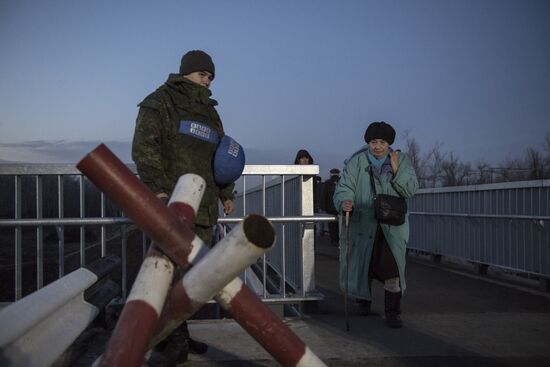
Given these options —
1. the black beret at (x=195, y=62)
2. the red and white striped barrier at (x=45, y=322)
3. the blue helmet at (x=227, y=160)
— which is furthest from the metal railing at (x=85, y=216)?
the red and white striped barrier at (x=45, y=322)

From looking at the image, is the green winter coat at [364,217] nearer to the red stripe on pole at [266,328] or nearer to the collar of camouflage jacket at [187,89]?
the collar of camouflage jacket at [187,89]

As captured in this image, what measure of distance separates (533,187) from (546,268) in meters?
1.23

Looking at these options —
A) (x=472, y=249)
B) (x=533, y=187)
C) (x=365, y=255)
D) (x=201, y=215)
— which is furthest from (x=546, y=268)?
(x=201, y=215)

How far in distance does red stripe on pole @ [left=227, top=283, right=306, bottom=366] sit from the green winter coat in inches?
138

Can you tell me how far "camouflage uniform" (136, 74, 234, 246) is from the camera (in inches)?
136

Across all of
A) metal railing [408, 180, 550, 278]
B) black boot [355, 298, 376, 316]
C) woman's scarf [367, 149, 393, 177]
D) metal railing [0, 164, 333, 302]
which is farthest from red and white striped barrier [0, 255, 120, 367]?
metal railing [408, 180, 550, 278]

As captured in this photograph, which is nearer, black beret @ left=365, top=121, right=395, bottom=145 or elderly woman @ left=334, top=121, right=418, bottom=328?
elderly woman @ left=334, top=121, right=418, bottom=328

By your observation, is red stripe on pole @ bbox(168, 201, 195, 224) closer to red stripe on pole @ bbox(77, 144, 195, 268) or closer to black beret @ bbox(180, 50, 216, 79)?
red stripe on pole @ bbox(77, 144, 195, 268)

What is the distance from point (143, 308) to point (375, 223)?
3.84 metres

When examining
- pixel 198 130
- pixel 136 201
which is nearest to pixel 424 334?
pixel 198 130

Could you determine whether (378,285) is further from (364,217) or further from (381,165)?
(381,165)

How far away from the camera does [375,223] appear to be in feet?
17.7

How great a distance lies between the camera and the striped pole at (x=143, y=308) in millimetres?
1705

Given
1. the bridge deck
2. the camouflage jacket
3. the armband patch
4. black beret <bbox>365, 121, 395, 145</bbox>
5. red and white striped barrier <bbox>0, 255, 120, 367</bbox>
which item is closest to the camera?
red and white striped barrier <bbox>0, 255, 120, 367</bbox>
